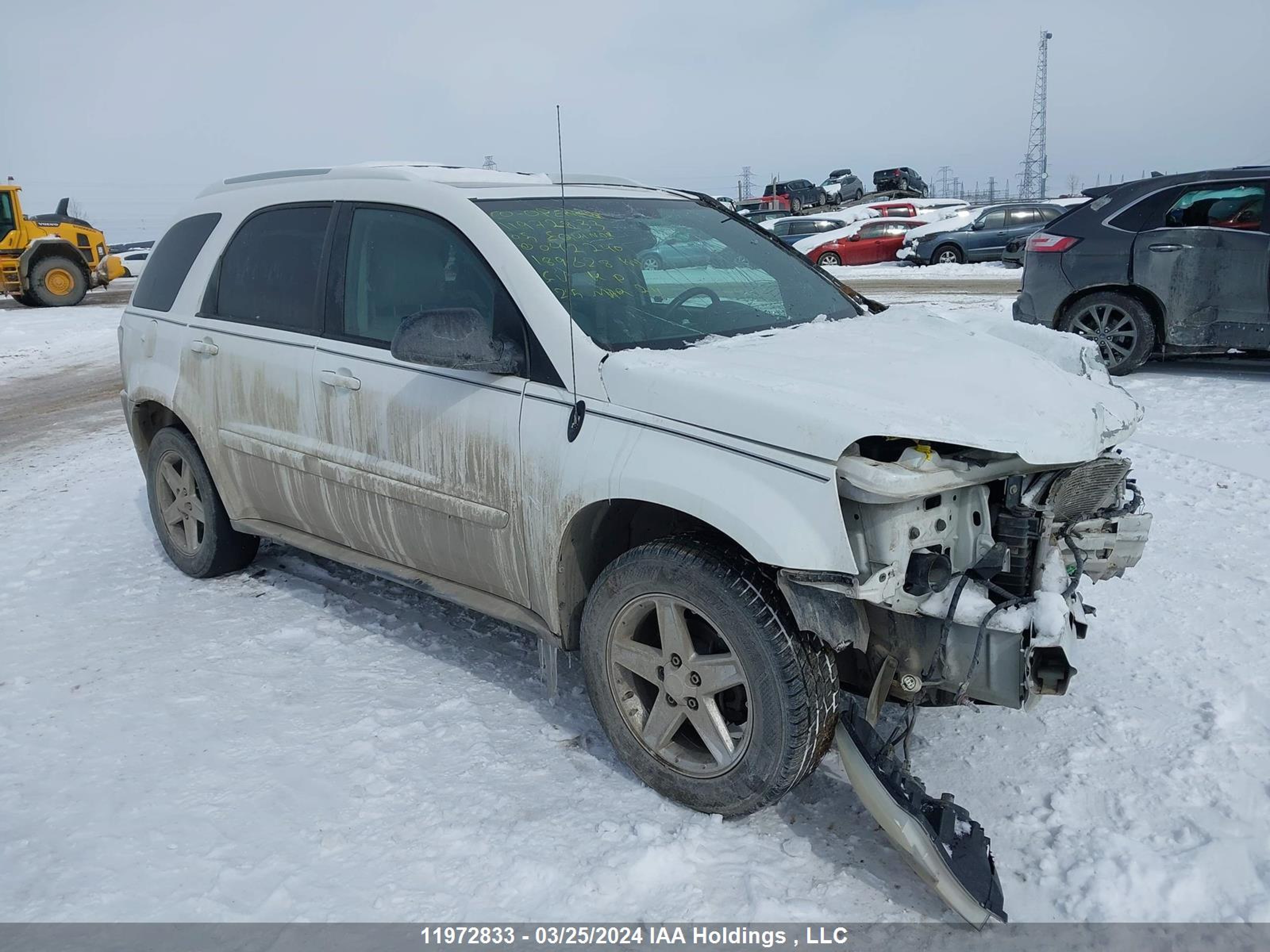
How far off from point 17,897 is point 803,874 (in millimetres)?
2130

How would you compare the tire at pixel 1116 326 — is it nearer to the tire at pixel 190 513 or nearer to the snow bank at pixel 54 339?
the tire at pixel 190 513

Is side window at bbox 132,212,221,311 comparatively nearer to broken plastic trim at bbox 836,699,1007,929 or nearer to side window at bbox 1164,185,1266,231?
broken plastic trim at bbox 836,699,1007,929

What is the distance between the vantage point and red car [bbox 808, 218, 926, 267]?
25609 millimetres

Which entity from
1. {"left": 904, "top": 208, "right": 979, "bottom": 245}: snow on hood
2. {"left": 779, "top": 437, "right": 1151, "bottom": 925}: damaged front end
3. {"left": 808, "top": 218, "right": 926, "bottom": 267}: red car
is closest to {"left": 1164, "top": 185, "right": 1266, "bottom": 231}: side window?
{"left": 779, "top": 437, "right": 1151, "bottom": 925}: damaged front end

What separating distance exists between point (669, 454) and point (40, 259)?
2150 centimetres

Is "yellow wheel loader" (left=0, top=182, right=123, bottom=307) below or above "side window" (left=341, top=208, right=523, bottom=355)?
above

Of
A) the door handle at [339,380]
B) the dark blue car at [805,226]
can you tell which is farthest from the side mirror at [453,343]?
A: the dark blue car at [805,226]

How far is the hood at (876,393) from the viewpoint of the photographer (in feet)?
8.46

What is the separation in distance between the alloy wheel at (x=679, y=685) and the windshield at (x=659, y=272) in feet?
2.85

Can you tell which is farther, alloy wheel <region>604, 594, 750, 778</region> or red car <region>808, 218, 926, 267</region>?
red car <region>808, 218, 926, 267</region>

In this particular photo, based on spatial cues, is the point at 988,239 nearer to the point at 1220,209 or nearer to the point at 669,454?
the point at 1220,209

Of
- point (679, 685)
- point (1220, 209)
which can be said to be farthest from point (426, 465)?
point (1220, 209)

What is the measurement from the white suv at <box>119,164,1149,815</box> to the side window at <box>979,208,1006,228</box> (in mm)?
20693
